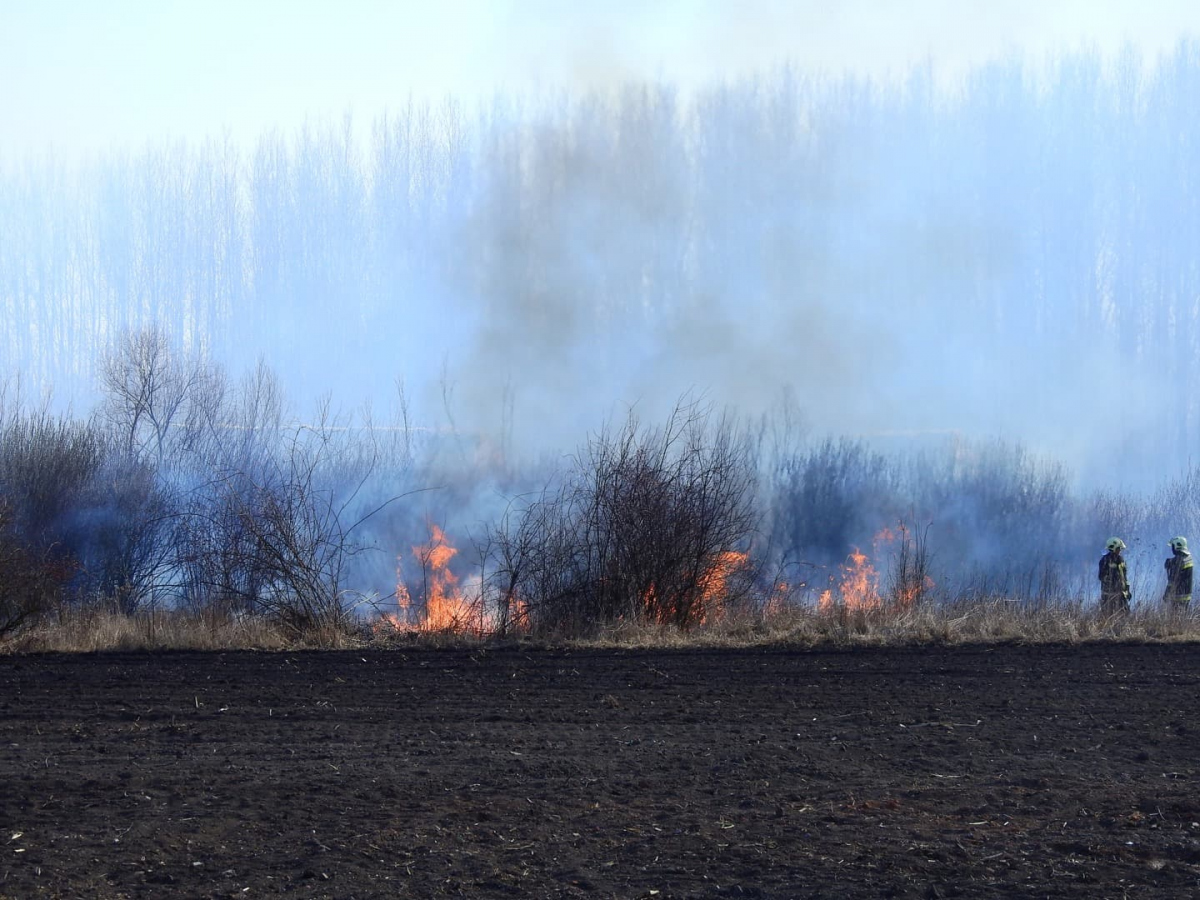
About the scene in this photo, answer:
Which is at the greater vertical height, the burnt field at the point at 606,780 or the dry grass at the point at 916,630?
the burnt field at the point at 606,780

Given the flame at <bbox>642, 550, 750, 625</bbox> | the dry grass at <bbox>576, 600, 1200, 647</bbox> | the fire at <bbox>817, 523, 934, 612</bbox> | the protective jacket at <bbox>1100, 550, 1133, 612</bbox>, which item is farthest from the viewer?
the protective jacket at <bbox>1100, 550, 1133, 612</bbox>

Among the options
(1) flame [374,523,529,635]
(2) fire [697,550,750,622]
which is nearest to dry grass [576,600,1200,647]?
(2) fire [697,550,750,622]

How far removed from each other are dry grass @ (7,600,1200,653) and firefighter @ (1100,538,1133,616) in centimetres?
71

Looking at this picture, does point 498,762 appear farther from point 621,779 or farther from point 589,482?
point 589,482

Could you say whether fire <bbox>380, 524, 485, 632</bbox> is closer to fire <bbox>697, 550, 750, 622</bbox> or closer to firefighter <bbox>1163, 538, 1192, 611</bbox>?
fire <bbox>697, 550, 750, 622</bbox>

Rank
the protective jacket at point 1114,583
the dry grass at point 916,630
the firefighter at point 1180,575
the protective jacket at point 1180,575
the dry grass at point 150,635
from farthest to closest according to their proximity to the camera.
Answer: the protective jacket at point 1180,575 → the firefighter at point 1180,575 → the protective jacket at point 1114,583 → the dry grass at point 150,635 → the dry grass at point 916,630

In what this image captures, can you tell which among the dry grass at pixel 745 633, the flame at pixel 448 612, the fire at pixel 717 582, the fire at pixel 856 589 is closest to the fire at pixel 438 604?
the flame at pixel 448 612

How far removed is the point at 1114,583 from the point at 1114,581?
0.09 ft

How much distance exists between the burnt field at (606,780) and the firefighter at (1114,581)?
130 inches

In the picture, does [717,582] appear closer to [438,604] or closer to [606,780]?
[438,604]

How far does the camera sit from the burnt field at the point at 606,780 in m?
4.54

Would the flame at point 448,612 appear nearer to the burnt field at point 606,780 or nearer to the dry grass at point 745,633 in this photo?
the dry grass at point 745,633

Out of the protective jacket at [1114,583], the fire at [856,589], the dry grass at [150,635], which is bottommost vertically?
the fire at [856,589]

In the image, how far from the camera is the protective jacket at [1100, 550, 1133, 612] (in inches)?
503
